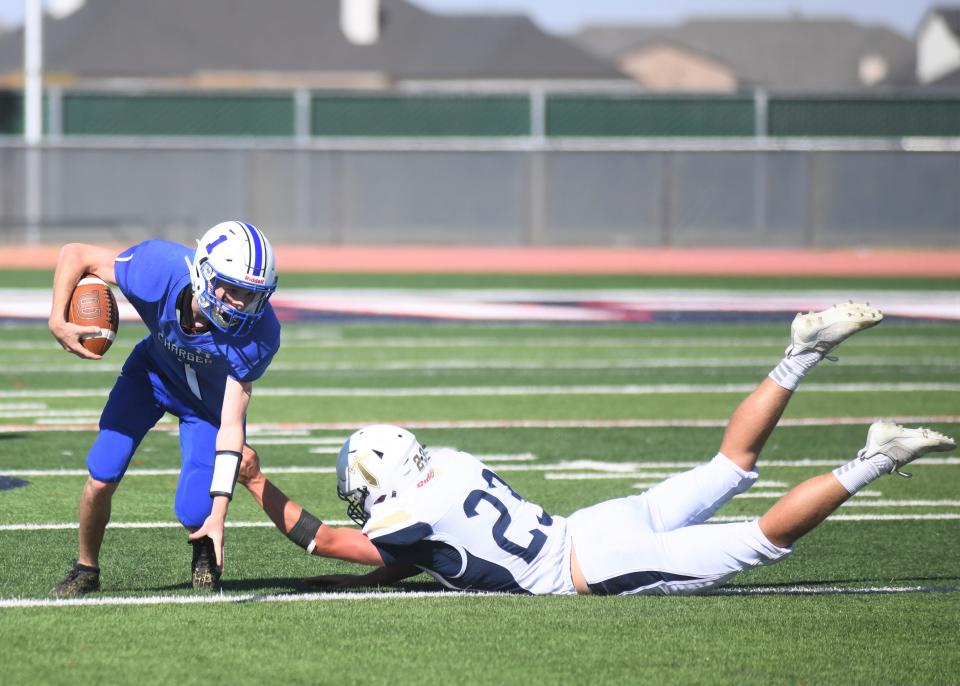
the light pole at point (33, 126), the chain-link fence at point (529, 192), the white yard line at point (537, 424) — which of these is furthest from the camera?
the chain-link fence at point (529, 192)

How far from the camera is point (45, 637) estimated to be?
498 cm

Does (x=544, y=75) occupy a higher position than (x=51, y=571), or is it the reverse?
(x=544, y=75)

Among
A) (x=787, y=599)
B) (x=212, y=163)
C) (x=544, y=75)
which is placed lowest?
(x=787, y=599)

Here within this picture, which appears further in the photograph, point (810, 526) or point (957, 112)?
Result: point (957, 112)

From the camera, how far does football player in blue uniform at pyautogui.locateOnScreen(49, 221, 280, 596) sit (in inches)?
206

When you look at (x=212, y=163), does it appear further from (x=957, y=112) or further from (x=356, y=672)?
(x=356, y=672)

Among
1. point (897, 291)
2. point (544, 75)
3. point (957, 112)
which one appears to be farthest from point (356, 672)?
point (544, 75)

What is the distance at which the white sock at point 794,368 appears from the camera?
5797 mm

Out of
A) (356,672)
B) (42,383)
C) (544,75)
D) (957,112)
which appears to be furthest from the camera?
(544,75)

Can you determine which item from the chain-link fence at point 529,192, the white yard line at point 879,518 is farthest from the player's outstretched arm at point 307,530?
the chain-link fence at point 529,192

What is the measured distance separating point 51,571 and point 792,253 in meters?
23.4

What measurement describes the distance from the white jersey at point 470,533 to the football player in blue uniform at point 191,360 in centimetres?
63

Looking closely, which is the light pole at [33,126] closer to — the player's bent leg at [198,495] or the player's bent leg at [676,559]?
the player's bent leg at [198,495]

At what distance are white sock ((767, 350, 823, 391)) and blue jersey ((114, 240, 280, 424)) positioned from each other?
1938mm
